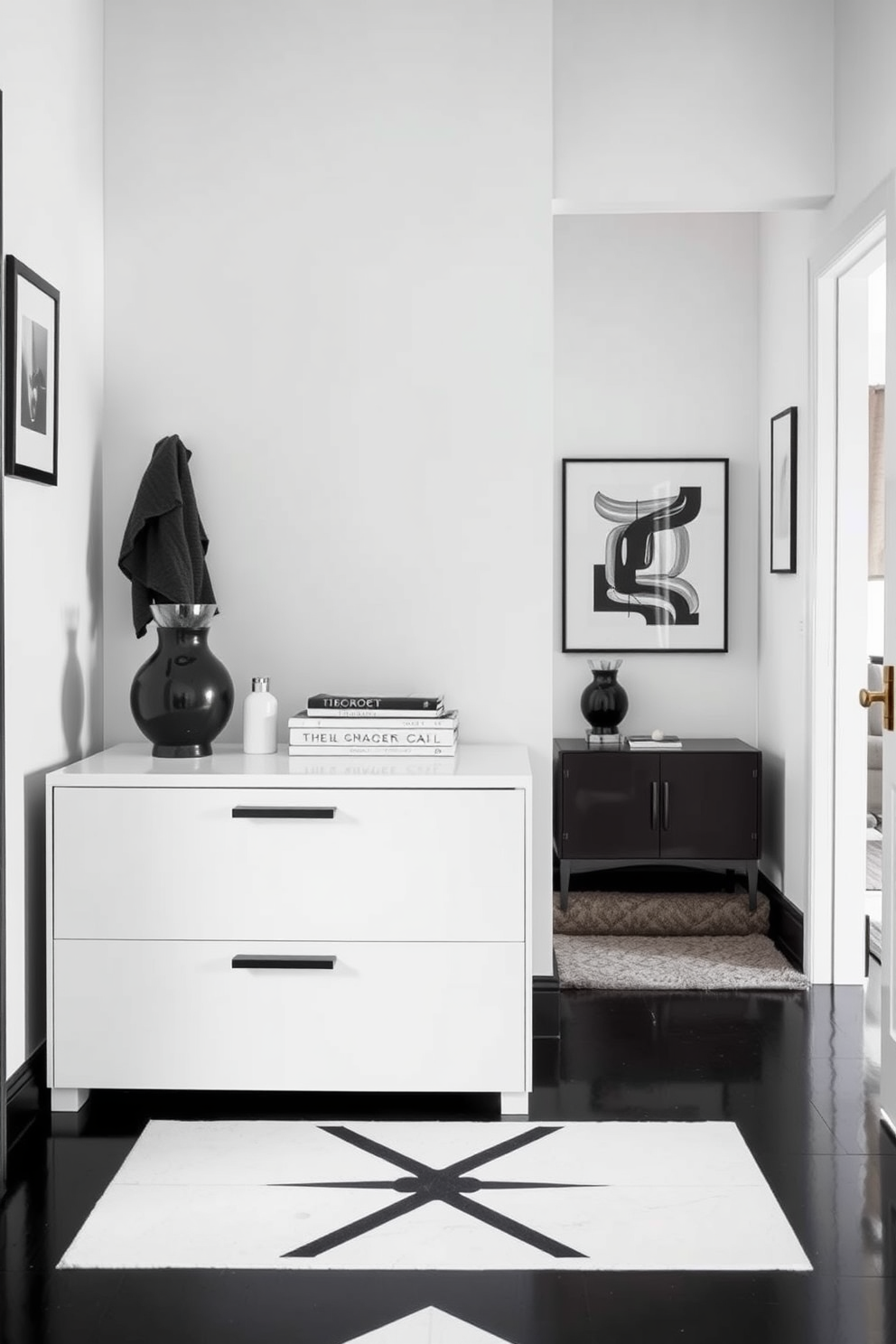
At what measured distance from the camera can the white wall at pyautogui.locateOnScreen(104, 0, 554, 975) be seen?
121 inches

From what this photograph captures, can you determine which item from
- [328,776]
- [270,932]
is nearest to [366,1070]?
[270,932]

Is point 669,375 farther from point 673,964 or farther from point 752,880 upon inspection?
point 673,964

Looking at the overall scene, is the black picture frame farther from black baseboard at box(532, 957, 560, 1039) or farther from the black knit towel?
black baseboard at box(532, 957, 560, 1039)

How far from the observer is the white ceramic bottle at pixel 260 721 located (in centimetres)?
288

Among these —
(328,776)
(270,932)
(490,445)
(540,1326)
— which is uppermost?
(490,445)

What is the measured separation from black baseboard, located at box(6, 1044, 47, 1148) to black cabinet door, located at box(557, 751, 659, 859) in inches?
81.5

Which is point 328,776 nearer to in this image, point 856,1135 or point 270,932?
point 270,932

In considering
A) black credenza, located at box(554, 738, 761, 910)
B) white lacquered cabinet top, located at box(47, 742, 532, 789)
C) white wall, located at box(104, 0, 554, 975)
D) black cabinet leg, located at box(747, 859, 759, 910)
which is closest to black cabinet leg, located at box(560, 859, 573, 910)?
black credenza, located at box(554, 738, 761, 910)

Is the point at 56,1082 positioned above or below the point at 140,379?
below

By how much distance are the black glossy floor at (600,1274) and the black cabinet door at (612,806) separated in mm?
1092

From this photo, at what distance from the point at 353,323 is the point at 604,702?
76.6 inches

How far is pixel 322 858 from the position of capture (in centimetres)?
265

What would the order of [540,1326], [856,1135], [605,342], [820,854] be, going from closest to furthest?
[540,1326] < [856,1135] < [820,854] < [605,342]

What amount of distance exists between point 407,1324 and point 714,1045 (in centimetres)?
144
